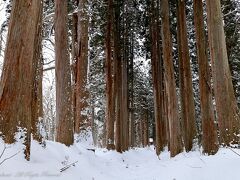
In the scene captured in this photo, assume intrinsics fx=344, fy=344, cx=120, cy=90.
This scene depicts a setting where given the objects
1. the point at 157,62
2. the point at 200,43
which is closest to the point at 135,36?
the point at 157,62

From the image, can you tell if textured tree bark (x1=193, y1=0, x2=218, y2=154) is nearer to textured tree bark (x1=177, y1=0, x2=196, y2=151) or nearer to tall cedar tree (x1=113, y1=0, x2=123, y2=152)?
textured tree bark (x1=177, y1=0, x2=196, y2=151)

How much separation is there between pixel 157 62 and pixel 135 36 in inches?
190

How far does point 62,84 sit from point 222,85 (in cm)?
405

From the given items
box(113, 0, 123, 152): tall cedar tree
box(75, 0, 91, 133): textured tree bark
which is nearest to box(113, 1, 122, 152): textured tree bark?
box(113, 0, 123, 152): tall cedar tree

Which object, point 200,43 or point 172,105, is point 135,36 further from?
point 200,43

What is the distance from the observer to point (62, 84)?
9.06m

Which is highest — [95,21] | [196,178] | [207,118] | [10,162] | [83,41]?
[95,21]

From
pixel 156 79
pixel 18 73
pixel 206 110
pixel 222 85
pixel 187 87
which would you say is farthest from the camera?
pixel 156 79

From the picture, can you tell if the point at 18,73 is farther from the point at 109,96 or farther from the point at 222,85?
the point at 109,96

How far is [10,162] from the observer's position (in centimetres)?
468

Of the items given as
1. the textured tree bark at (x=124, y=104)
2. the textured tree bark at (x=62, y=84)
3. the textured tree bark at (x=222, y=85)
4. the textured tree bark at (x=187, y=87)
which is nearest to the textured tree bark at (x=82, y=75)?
the textured tree bark at (x=62, y=84)

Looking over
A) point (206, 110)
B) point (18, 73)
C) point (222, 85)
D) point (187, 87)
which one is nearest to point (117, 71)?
Result: point (187, 87)

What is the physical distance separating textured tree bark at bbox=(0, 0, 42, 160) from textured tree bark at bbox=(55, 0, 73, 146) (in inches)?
137

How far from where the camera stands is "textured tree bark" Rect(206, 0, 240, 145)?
740 centimetres
